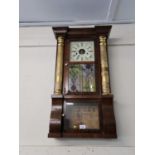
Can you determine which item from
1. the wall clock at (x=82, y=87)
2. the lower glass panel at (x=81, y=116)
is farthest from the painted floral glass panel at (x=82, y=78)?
the lower glass panel at (x=81, y=116)

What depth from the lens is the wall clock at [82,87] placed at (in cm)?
156

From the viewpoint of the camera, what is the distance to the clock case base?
1.55 m

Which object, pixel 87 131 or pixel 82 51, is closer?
pixel 87 131

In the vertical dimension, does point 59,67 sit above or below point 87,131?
above

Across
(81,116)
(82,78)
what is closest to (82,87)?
(82,78)

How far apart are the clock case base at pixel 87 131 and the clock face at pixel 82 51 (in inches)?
10.5

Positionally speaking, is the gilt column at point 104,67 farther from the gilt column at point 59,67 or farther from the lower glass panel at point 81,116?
the gilt column at point 59,67

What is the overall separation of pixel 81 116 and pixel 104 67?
351 mm

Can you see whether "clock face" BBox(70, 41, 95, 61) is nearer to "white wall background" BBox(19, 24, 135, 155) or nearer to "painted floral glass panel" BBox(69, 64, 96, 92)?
"painted floral glass panel" BBox(69, 64, 96, 92)

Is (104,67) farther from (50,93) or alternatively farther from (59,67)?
(50,93)

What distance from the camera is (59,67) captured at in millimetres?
1635
